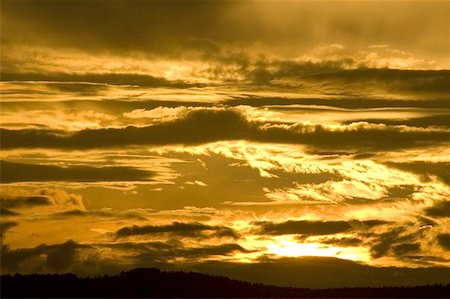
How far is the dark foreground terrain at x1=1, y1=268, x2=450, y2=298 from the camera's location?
3162 inches

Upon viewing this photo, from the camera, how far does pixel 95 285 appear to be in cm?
8256

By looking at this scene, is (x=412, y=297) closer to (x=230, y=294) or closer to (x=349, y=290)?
(x=349, y=290)

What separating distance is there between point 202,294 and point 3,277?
1799cm

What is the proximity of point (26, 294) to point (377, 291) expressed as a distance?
28.6 m

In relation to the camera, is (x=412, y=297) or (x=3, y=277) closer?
(x=412, y=297)

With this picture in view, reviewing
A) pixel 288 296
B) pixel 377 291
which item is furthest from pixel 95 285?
pixel 377 291

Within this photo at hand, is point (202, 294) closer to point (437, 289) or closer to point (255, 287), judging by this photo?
point (255, 287)

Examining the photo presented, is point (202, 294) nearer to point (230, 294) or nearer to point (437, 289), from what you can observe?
point (230, 294)

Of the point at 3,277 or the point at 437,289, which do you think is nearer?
the point at 437,289

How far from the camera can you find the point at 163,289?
8256 cm

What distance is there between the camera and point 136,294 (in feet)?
267

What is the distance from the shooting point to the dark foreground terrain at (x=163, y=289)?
263 feet

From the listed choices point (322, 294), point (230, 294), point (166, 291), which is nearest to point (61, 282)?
point (166, 291)

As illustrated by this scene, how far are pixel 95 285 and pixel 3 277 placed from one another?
30.4 feet
